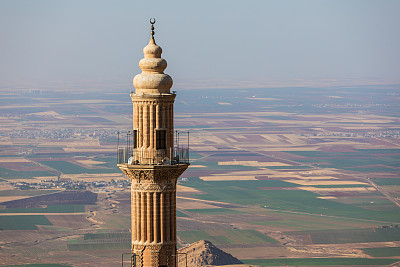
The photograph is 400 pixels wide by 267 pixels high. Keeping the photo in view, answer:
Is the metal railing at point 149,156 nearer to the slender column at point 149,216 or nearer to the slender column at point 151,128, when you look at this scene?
the slender column at point 151,128

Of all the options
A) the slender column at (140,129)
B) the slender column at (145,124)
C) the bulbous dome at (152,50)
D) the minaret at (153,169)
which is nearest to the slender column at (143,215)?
the minaret at (153,169)

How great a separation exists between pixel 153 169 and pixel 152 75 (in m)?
3.78

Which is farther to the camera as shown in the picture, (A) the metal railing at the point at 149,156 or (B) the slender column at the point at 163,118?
(A) the metal railing at the point at 149,156

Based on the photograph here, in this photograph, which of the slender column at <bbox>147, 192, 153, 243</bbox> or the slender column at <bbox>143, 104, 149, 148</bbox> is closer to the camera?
the slender column at <bbox>143, 104, 149, 148</bbox>

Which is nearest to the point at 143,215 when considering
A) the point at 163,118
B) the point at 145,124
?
the point at 145,124

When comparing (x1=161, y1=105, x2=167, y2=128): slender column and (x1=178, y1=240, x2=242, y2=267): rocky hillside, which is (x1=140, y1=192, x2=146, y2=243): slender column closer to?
(x1=161, y1=105, x2=167, y2=128): slender column

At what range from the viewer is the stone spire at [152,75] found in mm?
40125

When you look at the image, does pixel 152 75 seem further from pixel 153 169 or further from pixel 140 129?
pixel 153 169

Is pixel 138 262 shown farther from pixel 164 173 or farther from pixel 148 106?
pixel 148 106

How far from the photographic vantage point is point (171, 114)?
1613 inches

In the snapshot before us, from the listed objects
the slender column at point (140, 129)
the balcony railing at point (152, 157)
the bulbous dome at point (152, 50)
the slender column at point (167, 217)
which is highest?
the bulbous dome at point (152, 50)

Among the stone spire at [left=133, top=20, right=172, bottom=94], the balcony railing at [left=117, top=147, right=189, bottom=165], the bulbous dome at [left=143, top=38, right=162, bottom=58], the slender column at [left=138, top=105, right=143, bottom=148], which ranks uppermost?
the bulbous dome at [left=143, top=38, right=162, bottom=58]

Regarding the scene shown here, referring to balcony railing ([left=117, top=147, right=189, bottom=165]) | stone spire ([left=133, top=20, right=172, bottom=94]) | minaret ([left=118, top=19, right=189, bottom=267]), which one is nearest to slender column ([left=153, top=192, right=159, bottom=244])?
minaret ([left=118, top=19, right=189, bottom=267])

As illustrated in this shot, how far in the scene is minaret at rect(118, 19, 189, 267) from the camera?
40.3 meters
